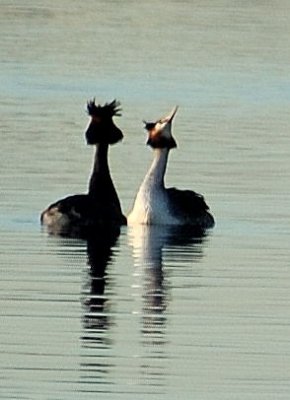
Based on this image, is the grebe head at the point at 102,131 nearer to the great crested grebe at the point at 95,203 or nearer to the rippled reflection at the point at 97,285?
the great crested grebe at the point at 95,203

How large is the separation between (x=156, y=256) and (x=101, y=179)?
2.92 meters

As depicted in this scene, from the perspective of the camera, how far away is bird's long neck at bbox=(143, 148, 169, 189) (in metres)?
24.0

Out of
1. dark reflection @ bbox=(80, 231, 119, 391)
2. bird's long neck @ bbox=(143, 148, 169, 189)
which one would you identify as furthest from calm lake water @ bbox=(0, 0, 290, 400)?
bird's long neck @ bbox=(143, 148, 169, 189)

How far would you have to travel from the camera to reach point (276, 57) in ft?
155

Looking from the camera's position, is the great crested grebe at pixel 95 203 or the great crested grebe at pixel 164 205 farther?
the great crested grebe at pixel 164 205

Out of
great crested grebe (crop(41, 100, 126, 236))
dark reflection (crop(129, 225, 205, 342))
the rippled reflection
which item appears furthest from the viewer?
great crested grebe (crop(41, 100, 126, 236))

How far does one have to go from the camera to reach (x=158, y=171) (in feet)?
79.4

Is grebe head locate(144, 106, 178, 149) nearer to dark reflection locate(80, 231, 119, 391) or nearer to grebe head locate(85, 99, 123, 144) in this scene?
grebe head locate(85, 99, 123, 144)

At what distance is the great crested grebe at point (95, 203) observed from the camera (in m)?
23.2

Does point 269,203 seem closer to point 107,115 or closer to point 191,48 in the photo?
point 107,115

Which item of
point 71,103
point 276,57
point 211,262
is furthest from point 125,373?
point 276,57

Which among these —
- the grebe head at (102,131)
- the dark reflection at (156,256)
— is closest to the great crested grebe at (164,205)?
the dark reflection at (156,256)

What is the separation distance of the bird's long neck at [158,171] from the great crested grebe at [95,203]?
382 millimetres

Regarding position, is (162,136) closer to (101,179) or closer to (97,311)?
(101,179)
